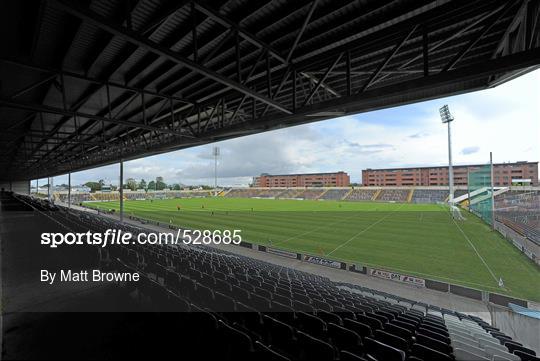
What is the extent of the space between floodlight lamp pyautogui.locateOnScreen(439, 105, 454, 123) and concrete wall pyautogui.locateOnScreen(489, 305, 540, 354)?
47.2 m

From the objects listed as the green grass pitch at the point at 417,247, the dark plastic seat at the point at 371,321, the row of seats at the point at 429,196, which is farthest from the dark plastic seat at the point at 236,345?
the row of seats at the point at 429,196

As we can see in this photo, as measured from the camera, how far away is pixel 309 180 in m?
134

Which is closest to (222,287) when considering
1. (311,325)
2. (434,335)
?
(311,325)

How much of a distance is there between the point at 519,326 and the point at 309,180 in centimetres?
12742

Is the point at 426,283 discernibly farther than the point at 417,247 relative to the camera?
No

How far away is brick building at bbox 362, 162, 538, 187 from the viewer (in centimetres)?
7525

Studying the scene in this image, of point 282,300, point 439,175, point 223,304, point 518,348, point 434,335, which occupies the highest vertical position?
point 439,175

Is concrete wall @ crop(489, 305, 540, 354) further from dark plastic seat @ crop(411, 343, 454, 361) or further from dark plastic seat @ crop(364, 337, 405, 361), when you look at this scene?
dark plastic seat @ crop(364, 337, 405, 361)

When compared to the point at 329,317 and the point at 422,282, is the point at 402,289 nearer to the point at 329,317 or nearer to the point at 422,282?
the point at 422,282

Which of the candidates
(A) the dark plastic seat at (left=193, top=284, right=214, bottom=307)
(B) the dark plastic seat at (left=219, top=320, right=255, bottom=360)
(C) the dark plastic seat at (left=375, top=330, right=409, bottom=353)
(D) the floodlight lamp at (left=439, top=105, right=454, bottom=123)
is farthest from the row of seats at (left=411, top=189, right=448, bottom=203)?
(B) the dark plastic seat at (left=219, top=320, right=255, bottom=360)

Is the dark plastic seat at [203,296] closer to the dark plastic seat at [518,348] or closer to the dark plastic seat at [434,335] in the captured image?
the dark plastic seat at [434,335]

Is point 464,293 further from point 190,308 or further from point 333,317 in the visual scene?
point 190,308

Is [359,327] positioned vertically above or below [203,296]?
below

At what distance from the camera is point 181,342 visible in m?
3.39
